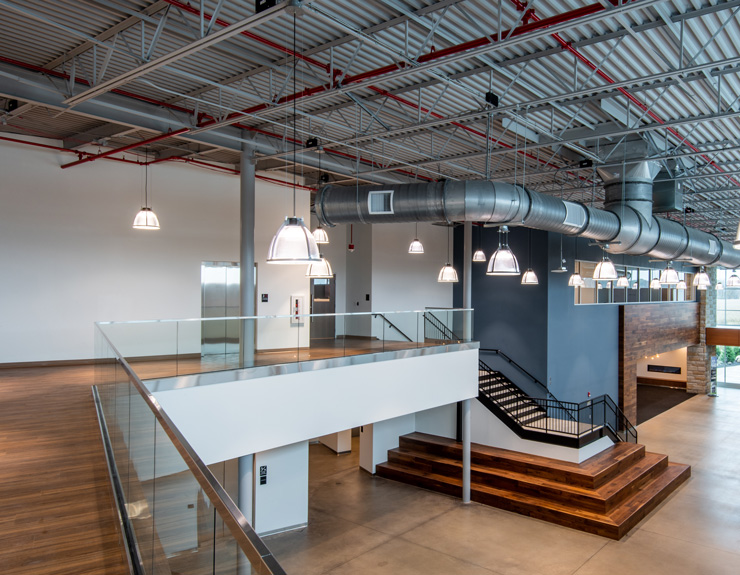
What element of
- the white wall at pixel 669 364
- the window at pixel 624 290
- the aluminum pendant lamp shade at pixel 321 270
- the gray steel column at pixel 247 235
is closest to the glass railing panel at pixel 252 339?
the aluminum pendant lamp shade at pixel 321 270

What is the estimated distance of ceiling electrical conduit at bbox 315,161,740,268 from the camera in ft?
28.4

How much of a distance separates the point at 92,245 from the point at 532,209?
9.40 metres

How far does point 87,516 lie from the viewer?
4457 mm

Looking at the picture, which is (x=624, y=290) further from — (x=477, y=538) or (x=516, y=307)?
(x=477, y=538)

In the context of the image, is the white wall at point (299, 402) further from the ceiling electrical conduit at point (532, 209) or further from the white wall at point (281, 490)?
the ceiling electrical conduit at point (532, 209)

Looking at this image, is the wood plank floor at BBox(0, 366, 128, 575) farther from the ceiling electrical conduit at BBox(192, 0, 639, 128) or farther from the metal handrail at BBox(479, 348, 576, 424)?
the metal handrail at BBox(479, 348, 576, 424)

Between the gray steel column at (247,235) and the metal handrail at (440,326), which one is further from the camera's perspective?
the metal handrail at (440,326)

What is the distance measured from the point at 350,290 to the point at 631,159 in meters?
10.5

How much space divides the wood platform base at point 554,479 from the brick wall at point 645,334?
6.11 meters

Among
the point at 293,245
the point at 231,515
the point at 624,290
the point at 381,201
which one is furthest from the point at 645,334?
the point at 231,515

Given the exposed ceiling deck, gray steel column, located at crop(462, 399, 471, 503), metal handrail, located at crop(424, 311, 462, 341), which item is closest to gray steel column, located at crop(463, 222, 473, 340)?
metal handrail, located at crop(424, 311, 462, 341)

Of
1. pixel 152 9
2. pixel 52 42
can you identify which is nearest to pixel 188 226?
pixel 52 42

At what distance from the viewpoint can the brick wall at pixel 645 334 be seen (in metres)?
21.5

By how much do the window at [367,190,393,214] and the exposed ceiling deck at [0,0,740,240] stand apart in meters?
1.12
